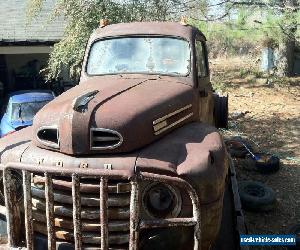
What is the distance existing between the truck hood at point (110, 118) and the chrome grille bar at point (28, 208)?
1.22 ft

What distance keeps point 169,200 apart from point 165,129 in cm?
79

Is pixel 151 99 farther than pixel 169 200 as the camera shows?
Yes

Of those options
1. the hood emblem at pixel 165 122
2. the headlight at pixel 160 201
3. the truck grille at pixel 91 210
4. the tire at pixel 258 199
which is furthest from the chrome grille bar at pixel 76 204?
the tire at pixel 258 199

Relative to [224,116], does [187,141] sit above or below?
above

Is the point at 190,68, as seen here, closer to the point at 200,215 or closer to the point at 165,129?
the point at 165,129

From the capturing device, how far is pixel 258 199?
5.75m

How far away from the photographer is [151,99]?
386 cm

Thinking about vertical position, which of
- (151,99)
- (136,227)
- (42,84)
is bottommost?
(42,84)

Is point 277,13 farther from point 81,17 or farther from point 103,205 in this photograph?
point 103,205

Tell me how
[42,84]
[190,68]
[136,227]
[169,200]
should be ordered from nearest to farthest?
[136,227] → [169,200] → [190,68] → [42,84]

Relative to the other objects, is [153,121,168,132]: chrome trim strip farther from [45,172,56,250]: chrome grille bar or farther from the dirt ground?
the dirt ground

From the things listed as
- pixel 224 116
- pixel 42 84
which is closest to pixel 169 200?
pixel 224 116

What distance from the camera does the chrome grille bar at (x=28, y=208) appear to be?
3.12 metres

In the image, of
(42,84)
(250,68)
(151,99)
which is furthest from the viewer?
(250,68)
